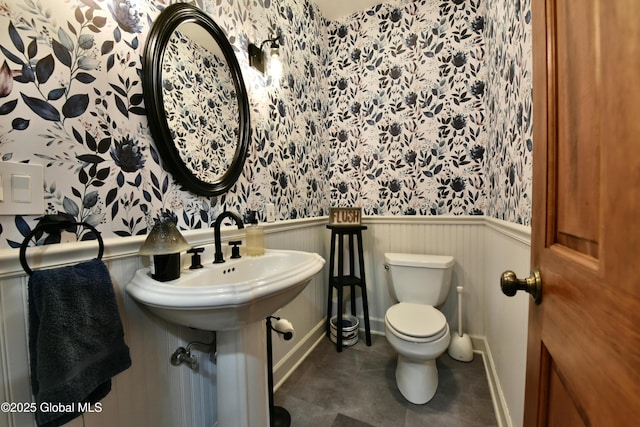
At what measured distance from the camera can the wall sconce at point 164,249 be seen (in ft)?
2.60

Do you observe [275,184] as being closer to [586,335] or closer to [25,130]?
[25,130]

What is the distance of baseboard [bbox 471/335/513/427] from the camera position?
3.91 ft

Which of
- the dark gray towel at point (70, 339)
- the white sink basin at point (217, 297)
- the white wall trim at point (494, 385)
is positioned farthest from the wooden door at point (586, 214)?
the dark gray towel at point (70, 339)

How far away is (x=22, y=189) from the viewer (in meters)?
0.61

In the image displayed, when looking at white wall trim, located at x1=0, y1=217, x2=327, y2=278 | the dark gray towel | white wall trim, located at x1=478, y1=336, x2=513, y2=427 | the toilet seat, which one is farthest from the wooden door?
white wall trim, located at x1=0, y1=217, x2=327, y2=278

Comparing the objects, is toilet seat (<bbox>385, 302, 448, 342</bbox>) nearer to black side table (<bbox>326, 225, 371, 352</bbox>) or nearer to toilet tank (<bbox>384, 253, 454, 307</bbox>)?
toilet tank (<bbox>384, 253, 454, 307</bbox>)

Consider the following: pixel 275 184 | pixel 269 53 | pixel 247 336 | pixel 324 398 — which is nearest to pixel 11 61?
pixel 247 336

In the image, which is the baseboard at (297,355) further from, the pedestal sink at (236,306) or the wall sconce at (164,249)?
the wall sconce at (164,249)

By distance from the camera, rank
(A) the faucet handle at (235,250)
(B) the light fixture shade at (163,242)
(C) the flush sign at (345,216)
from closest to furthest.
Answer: (B) the light fixture shade at (163,242) → (A) the faucet handle at (235,250) → (C) the flush sign at (345,216)

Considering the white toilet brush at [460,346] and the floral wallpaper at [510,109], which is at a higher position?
the floral wallpaper at [510,109]

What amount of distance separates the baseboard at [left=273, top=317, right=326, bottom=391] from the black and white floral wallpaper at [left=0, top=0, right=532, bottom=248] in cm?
92

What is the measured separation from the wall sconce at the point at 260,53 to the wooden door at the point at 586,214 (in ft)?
4.13

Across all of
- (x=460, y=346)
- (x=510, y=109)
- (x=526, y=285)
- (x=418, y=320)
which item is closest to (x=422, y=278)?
(x=418, y=320)

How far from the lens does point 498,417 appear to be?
49.4 inches
